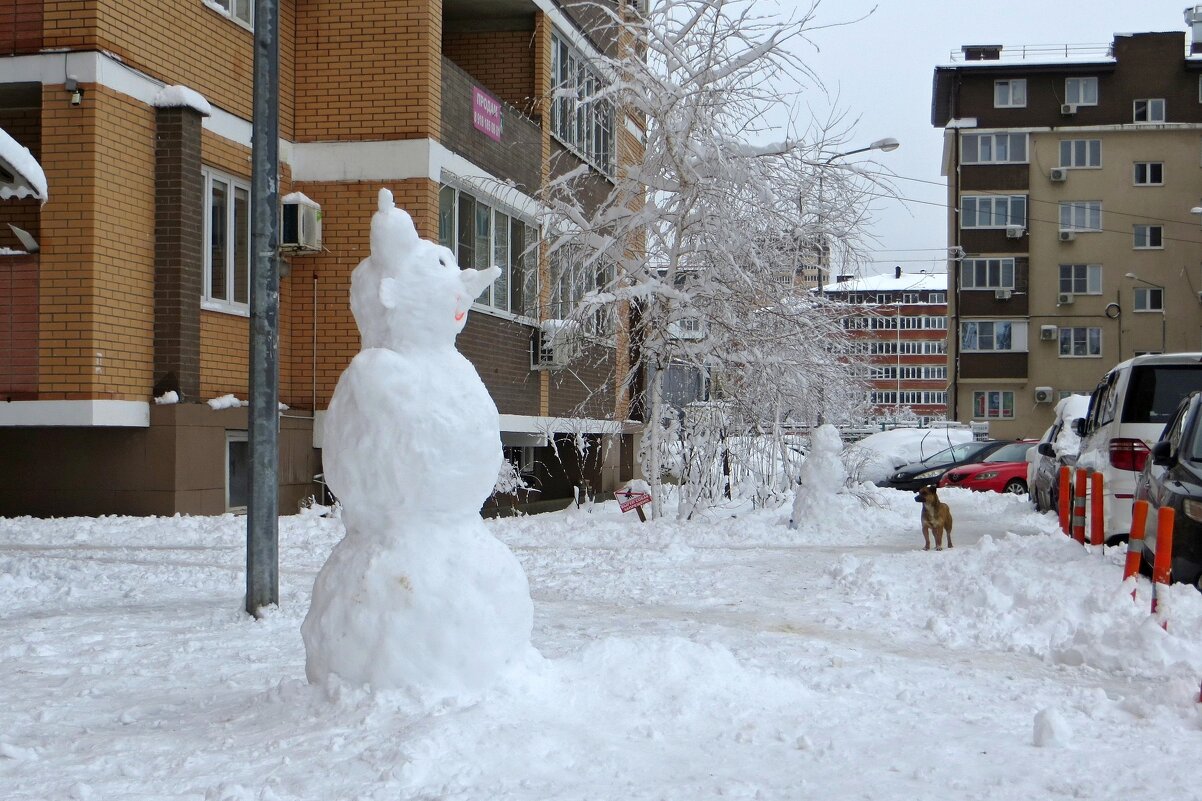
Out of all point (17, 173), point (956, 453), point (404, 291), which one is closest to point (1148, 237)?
point (956, 453)

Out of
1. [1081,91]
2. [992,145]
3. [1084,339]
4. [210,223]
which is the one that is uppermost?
[1081,91]

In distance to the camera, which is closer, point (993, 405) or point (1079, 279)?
point (1079, 279)

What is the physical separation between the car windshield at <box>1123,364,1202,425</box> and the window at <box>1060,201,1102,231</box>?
43782 mm

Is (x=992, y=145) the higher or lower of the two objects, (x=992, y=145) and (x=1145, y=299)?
the higher

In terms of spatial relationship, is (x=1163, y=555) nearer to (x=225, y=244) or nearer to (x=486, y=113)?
(x=225, y=244)

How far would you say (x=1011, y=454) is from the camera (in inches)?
1108

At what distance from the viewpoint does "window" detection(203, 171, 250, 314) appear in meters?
14.5

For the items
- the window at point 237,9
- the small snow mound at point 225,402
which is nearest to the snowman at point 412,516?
the small snow mound at point 225,402

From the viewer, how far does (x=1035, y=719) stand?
5297mm

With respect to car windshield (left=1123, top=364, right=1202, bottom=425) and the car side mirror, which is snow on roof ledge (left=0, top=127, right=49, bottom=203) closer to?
the car side mirror

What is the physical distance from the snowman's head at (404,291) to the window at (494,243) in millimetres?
10739

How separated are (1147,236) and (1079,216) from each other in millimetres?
2926

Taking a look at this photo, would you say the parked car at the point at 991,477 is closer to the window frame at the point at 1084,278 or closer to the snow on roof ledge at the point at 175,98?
the snow on roof ledge at the point at 175,98

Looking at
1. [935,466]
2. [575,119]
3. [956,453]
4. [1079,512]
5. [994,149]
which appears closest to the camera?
[1079,512]
